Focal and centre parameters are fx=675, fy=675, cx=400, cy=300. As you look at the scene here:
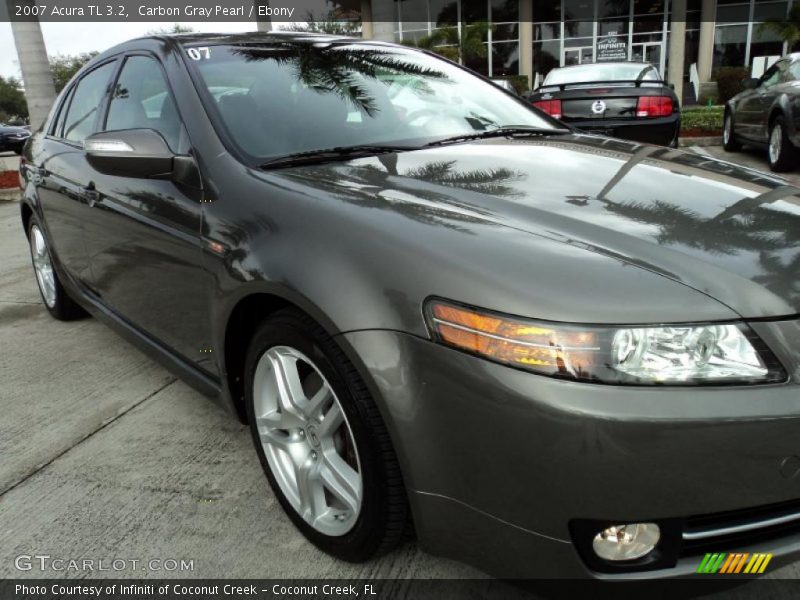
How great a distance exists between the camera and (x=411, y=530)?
69.2 inches

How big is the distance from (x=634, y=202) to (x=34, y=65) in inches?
515

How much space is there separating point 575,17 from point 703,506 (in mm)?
27000

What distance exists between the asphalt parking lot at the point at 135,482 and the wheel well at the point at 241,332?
34 centimetres

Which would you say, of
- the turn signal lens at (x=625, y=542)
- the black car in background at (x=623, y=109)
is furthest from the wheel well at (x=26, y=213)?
the black car in background at (x=623, y=109)

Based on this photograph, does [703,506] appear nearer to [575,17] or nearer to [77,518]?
[77,518]

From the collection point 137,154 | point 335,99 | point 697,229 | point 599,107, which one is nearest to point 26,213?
point 137,154

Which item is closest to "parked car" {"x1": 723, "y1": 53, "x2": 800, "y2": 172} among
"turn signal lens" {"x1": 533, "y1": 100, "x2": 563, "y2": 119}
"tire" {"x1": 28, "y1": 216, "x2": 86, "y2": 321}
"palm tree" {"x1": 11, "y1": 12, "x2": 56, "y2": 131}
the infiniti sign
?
the infiniti sign

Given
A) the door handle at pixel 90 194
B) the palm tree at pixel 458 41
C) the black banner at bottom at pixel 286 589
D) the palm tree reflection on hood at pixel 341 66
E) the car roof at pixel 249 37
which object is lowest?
the black banner at bottom at pixel 286 589

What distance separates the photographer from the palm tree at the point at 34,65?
38.6 ft

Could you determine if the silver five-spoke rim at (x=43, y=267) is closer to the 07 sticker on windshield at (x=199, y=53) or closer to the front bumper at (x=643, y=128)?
the 07 sticker on windshield at (x=199, y=53)

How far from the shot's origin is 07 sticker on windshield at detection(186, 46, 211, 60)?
2.56 metres

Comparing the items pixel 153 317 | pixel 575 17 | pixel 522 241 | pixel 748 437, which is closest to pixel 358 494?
pixel 522 241

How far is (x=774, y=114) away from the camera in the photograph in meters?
8.02

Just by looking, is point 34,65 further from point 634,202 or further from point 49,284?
point 634,202
